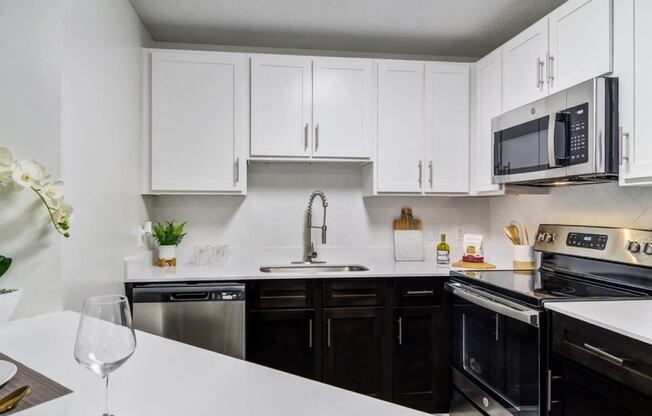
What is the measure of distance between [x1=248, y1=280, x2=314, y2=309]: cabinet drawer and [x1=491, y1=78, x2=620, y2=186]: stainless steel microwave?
133cm

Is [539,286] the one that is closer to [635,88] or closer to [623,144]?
[623,144]

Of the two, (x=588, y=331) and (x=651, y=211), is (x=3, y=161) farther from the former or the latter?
(x=651, y=211)

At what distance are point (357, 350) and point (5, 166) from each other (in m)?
1.92

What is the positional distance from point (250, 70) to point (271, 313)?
1.54 metres

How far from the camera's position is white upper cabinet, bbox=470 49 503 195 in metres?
2.57

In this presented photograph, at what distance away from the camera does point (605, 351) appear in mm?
1362

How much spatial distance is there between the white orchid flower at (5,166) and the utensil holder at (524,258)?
2.55 m

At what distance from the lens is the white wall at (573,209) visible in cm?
199

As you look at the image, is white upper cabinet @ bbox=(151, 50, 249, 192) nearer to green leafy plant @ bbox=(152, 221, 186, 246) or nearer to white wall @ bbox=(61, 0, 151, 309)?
white wall @ bbox=(61, 0, 151, 309)

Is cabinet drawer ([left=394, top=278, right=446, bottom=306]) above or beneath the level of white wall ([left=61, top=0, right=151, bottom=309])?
beneath

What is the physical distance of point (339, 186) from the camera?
308 centimetres

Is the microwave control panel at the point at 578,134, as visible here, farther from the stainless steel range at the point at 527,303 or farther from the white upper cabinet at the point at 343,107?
the white upper cabinet at the point at 343,107

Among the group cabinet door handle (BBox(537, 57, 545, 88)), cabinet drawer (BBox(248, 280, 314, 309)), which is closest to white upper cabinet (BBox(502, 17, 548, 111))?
cabinet door handle (BBox(537, 57, 545, 88))

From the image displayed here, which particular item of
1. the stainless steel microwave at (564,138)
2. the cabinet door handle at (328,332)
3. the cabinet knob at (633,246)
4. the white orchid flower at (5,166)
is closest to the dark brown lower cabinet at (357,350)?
the cabinet door handle at (328,332)
